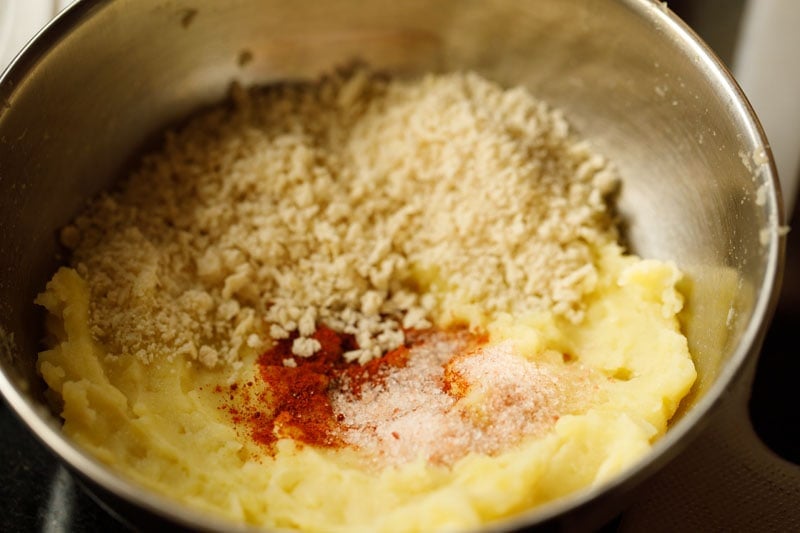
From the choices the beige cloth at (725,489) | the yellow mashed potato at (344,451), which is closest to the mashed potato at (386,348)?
the yellow mashed potato at (344,451)

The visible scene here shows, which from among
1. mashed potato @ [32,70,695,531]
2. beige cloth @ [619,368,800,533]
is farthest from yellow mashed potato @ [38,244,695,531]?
beige cloth @ [619,368,800,533]

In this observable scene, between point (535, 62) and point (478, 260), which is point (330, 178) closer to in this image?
point (478, 260)

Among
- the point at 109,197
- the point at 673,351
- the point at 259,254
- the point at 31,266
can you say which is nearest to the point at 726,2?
the point at 673,351

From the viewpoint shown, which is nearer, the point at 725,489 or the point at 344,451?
the point at 344,451

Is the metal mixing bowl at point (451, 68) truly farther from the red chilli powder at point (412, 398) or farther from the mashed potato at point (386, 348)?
the red chilli powder at point (412, 398)

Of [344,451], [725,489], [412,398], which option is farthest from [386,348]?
[725,489]

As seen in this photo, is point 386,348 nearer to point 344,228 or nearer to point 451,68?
point 344,228
